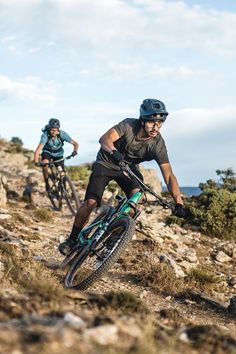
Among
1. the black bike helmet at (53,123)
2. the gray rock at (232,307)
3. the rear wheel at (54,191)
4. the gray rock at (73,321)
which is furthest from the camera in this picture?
the rear wheel at (54,191)

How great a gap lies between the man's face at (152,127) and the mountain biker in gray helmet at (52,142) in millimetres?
7592

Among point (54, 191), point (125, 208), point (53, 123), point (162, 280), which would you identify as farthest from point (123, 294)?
point (54, 191)

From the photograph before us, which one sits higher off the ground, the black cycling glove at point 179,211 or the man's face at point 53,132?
the man's face at point 53,132

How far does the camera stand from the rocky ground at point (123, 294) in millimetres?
3689

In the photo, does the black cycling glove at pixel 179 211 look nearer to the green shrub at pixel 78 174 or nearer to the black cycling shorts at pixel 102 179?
the black cycling shorts at pixel 102 179

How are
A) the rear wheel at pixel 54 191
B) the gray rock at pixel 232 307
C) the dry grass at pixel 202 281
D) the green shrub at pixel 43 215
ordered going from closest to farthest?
the gray rock at pixel 232 307 → the dry grass at pixel 202 281 → the green shrub at pixel 43 215 → the rear wheel at pixel 54 191

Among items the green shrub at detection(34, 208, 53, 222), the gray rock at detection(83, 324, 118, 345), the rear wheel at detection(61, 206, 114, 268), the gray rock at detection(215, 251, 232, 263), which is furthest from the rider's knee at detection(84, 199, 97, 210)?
the green shrub at detection(34, 208, 53, 222)

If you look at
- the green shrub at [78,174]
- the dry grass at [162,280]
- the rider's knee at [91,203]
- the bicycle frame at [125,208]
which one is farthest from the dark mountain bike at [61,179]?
the green shrub at [78,174]

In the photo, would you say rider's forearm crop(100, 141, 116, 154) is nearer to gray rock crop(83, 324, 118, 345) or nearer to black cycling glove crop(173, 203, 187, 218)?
black cycling glove crop(173, 203, 187, 218)

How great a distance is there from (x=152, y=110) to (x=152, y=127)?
278 mm

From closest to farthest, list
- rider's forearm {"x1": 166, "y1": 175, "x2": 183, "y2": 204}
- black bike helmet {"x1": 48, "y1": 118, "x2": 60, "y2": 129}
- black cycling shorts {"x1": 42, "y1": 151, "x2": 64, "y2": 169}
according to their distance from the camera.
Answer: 1. rider's forearm {"x1": 166, "y1": 175, "x2": 183, "y2": 204}
2. black bike helmet {"x1": 48, "y1": 118, "x2": 60, "y2": 129}
3. black cycling shorts {"x1": 42, "y1": 151, "x2": 64, "y2": 169}

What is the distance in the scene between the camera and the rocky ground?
12.1ft

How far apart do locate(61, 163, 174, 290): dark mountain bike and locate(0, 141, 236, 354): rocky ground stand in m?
0.35

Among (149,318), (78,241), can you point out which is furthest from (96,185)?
(149,318)
